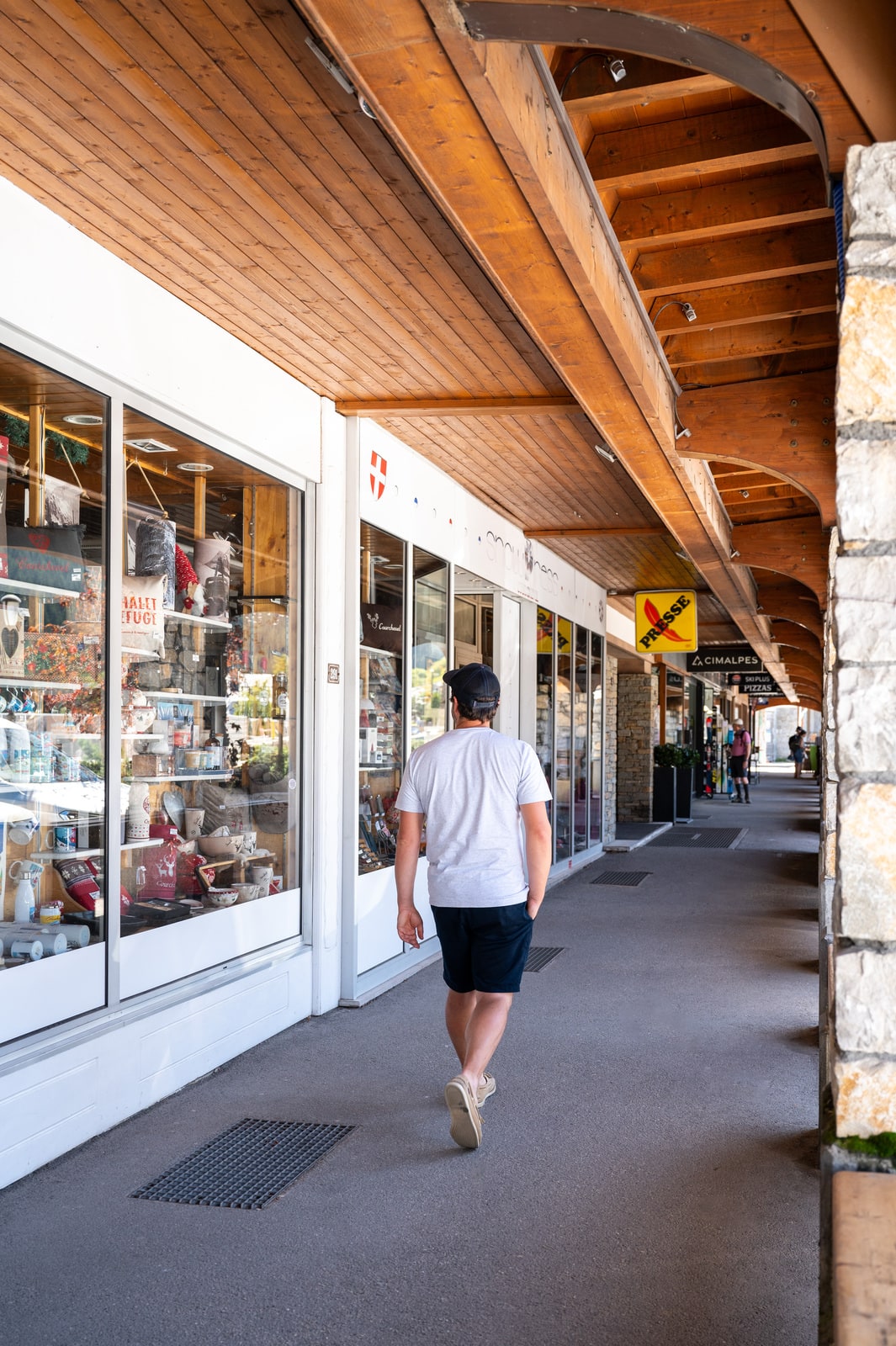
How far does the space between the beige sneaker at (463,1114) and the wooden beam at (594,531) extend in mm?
6233

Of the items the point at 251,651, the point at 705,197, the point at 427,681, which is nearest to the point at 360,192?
the point at 705,197

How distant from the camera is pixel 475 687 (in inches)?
163

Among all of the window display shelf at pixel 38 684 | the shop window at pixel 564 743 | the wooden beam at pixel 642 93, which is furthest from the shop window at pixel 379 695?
the shop window at pixel 564 743

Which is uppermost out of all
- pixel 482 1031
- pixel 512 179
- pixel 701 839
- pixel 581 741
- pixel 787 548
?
pixel 512 179

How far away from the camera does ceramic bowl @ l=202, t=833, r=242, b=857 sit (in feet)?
17.3

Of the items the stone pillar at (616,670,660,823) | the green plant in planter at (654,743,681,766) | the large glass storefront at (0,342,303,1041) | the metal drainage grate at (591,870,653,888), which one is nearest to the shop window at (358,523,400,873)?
the large glass storefront at (0,342,303,1041)

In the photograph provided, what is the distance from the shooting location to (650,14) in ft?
7.02

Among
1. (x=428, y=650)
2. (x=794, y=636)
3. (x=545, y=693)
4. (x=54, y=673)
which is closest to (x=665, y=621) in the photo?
(x=545, y=693)

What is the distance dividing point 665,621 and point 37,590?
972cm

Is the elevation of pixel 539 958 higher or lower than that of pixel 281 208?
lower

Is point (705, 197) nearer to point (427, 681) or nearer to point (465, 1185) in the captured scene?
point (465, 1185)

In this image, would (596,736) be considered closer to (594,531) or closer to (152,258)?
(594,531)

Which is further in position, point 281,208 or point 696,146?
point 281,208

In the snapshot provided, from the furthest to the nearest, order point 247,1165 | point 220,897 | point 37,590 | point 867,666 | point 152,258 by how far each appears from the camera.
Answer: point 220,897 < point 152,258 < point 37,590 < point 247,1165 < point 867,666
